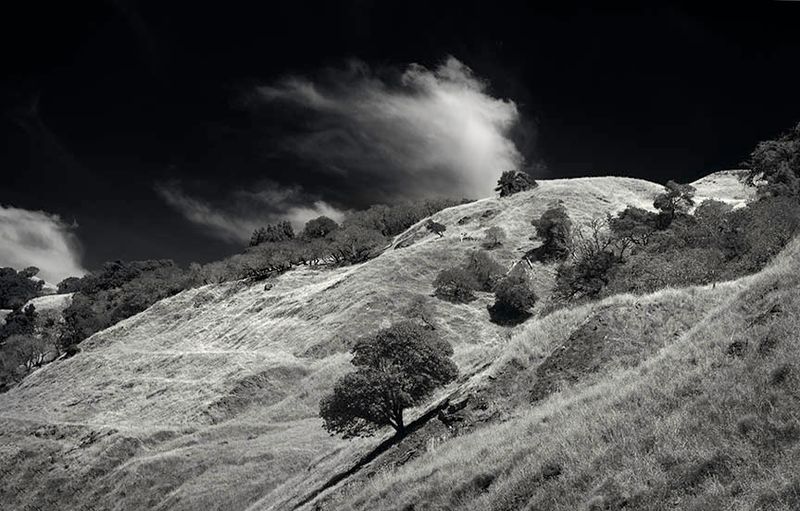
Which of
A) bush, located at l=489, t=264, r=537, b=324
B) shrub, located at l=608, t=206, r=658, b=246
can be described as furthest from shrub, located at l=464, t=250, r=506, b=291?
shrub, located at l=608, t=206, r=658, b=246

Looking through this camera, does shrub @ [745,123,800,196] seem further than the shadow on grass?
Yes

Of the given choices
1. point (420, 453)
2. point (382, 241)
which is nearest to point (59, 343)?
point (382, 241)

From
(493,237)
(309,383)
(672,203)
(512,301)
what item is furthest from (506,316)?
(672,203)

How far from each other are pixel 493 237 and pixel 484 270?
1407cm

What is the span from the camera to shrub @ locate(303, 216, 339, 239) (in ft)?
436

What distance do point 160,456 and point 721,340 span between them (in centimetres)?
4421

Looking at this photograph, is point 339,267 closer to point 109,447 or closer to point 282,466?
point 109,447

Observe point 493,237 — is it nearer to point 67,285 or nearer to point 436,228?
point 436,228

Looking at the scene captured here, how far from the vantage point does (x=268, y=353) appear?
219ft

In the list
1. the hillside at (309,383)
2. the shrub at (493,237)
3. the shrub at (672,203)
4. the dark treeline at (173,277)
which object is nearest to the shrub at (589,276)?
the hillside at (309,383)

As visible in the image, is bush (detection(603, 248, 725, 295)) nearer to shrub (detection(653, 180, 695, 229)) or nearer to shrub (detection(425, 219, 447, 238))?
shrub (detection(653, 180, 695, 229))

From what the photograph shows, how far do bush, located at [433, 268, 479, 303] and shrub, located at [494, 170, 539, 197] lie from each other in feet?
160

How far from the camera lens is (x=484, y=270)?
78500 mm

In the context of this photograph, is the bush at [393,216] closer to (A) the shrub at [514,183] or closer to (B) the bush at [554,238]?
(A) the shrub at [514,183]
